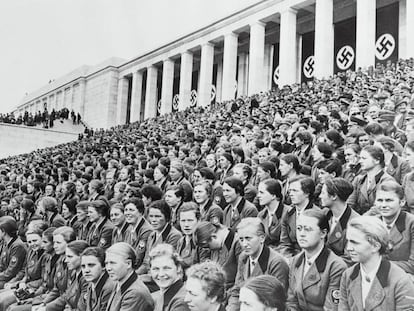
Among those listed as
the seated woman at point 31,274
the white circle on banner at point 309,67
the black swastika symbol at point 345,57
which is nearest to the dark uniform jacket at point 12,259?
the seated woman at point 31,274

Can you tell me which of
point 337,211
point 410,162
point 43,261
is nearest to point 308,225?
point 337,211

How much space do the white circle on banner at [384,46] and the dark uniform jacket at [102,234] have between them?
2589cm

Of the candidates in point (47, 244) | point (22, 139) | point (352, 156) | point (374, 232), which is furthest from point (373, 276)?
point (22, 139)

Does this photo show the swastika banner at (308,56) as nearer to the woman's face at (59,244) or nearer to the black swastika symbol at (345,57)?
the black swastika symbol at (345,57)

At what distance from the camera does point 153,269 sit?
4.62 metres

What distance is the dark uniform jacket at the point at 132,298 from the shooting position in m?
4.80

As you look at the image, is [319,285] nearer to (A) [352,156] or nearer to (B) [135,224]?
(A) [352,156]

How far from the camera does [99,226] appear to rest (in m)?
8.00

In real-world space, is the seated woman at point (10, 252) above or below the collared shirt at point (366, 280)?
below

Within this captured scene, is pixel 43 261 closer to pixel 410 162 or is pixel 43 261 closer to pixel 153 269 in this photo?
pixel 153 269

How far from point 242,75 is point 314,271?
37.6m

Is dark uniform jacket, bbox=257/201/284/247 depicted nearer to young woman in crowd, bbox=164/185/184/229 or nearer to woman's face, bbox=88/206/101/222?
young woman in crowd, bbox=164/185/184/229

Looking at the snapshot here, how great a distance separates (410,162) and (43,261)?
5512mm

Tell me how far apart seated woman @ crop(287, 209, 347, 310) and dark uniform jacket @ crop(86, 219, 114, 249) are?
3922 millimetres
